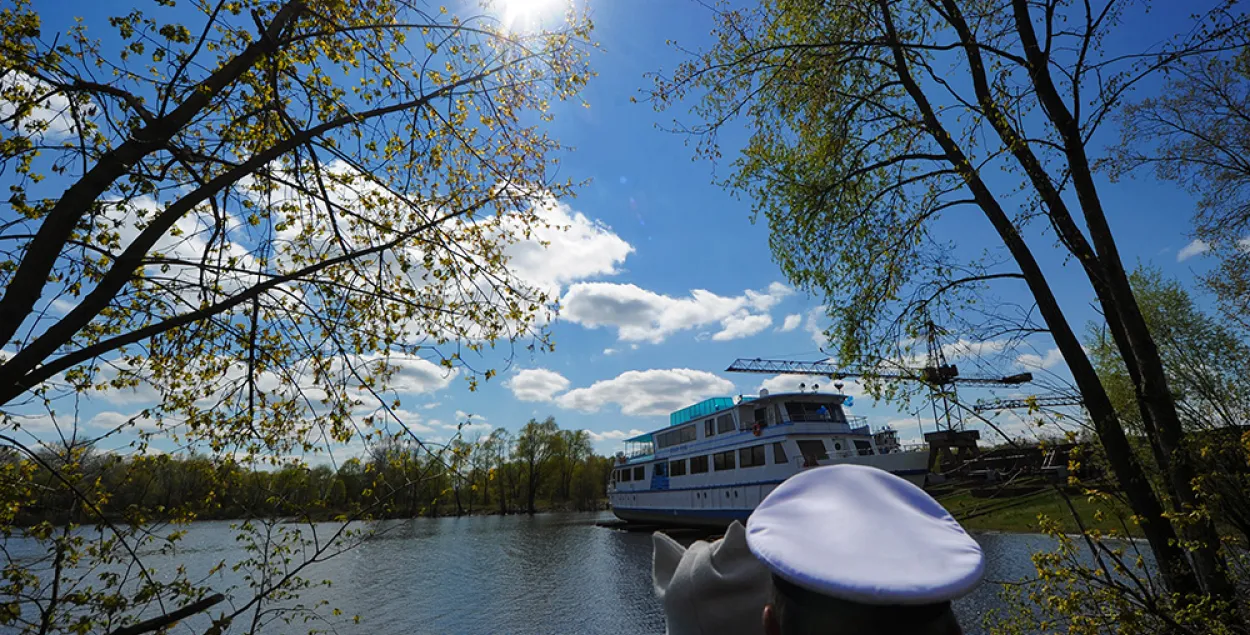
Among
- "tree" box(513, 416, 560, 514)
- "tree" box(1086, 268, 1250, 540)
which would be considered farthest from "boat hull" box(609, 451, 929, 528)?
"tree" box(513, 416, 560, 514)

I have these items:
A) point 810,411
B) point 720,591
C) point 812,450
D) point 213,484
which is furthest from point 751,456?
point 720,591

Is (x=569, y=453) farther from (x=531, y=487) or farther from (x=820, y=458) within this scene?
(x=820, y=458)

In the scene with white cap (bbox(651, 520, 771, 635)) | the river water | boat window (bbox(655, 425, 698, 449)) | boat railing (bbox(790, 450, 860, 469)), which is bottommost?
the river water

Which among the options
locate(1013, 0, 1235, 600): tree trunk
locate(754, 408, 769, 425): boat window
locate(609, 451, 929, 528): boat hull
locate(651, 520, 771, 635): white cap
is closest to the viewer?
locate(651, 520, 771, 635): white cap

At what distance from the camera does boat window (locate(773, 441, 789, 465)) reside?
25141 millimetres

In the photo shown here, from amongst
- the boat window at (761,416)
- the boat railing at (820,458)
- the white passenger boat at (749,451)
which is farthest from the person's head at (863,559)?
the boat window at (761,416)

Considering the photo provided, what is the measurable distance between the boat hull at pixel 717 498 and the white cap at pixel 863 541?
1921 cm

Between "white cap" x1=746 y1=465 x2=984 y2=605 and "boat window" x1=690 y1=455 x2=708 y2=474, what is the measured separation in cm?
3071

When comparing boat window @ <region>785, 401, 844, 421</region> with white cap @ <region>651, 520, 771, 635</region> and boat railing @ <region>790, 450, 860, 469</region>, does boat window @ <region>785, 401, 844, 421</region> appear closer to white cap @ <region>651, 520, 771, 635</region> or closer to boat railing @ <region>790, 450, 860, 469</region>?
boat railing @ <region>790, 450, 860, 469</region>

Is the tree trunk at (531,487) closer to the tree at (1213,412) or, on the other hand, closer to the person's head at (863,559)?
the tree at (1213,412)

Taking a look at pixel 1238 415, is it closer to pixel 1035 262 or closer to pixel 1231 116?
pixel 1035 262

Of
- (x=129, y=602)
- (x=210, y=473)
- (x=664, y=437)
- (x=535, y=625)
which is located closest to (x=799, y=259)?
(x=210, y=473)

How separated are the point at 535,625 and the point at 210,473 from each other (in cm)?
1238

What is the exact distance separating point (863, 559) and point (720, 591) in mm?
495
